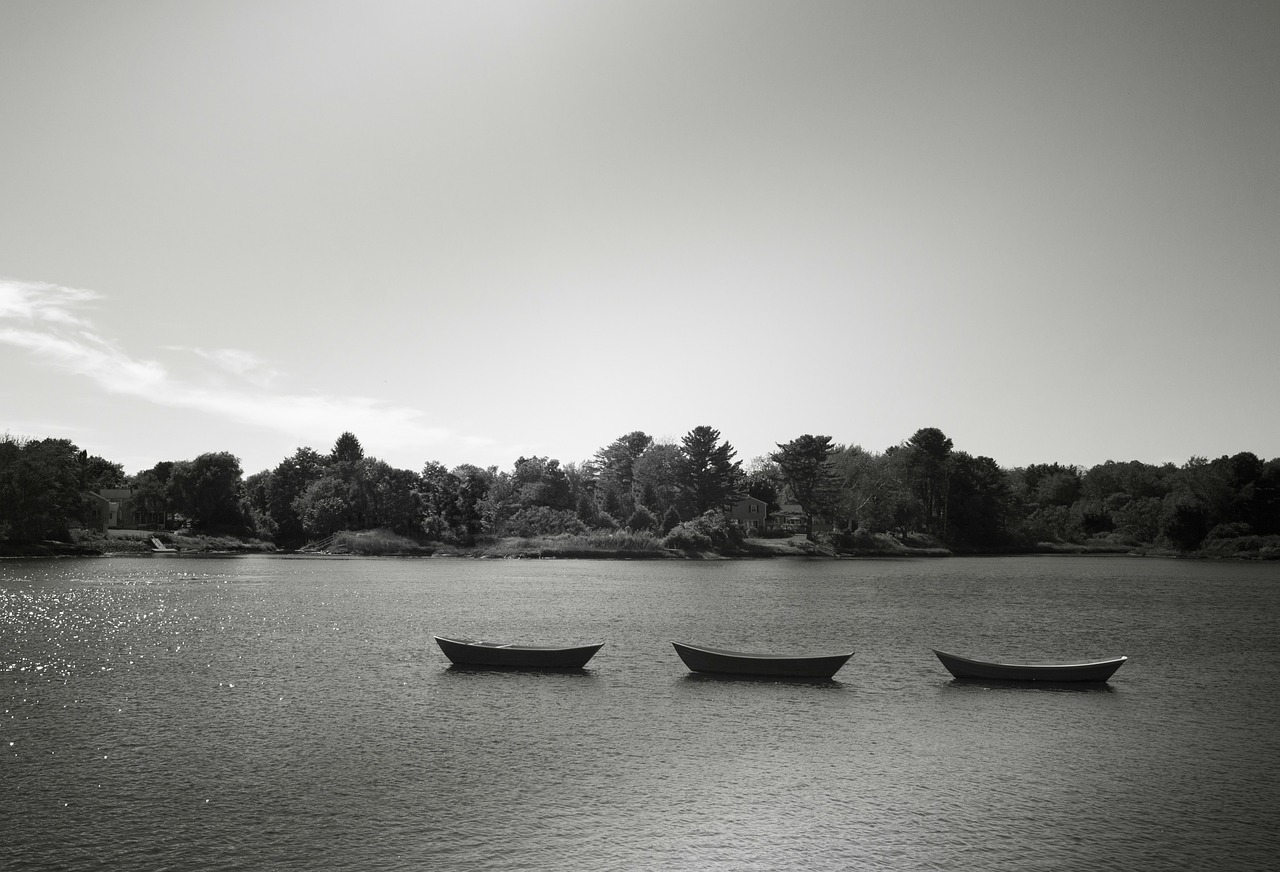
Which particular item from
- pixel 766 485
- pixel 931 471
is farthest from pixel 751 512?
pixel 931 471

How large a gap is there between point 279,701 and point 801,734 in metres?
18.0

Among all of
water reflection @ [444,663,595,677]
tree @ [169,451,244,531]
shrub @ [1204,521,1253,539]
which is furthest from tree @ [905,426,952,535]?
water reflection @ [444,663,595,677]

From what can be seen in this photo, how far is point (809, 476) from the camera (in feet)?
450

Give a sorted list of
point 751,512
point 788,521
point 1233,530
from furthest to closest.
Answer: point 788,521, point 751,512, point 1233,530

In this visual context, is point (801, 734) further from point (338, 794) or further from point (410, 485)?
point (410, 485)

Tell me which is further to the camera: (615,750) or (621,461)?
(621,461)

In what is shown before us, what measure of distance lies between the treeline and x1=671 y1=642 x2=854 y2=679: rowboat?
9557 cm

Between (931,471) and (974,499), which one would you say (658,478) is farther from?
(974,499)

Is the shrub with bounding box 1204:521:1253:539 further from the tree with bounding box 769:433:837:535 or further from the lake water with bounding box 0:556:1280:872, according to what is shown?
the lake water with bounding box 0:556:1280:872

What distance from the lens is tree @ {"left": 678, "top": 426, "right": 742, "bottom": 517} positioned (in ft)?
449

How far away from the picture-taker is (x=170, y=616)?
173 ft

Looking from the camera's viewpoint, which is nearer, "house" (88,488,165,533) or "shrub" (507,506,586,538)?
"shrub" (507,506,586,538)

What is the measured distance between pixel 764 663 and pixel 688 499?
103768 millimetres

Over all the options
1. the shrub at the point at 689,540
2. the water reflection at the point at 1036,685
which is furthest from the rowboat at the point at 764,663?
the shrub at the point at 689,540
